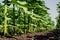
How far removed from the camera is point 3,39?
36.5 feet

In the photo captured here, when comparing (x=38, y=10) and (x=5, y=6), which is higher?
(x=5, y=6)

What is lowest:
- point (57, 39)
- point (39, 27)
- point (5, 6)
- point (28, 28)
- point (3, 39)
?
point (39, 27)

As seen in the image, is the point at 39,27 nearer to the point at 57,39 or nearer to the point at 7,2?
the point at 57,39

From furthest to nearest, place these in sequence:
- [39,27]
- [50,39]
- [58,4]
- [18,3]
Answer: [58,4]
[39,27]
[50,39]
[18,3]

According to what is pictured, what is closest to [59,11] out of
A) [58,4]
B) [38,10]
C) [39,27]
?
[58,4]

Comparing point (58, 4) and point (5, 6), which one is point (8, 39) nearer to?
point (5, 6)

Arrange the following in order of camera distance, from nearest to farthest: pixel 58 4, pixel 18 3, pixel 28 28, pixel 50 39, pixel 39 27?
1. pixel 18 3
2. pixel 50 39
3. pixel 28 28
4. pixel 39 27
5. pixel 58 4

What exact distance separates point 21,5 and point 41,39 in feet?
14.3

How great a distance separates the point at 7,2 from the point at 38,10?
763 inches

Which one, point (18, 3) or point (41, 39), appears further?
point (41, 39)

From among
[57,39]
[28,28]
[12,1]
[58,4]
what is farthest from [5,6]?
[58,4]

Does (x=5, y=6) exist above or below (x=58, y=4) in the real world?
above

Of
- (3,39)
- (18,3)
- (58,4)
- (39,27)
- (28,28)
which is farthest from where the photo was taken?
(58,4)

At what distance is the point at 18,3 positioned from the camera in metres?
10.4
